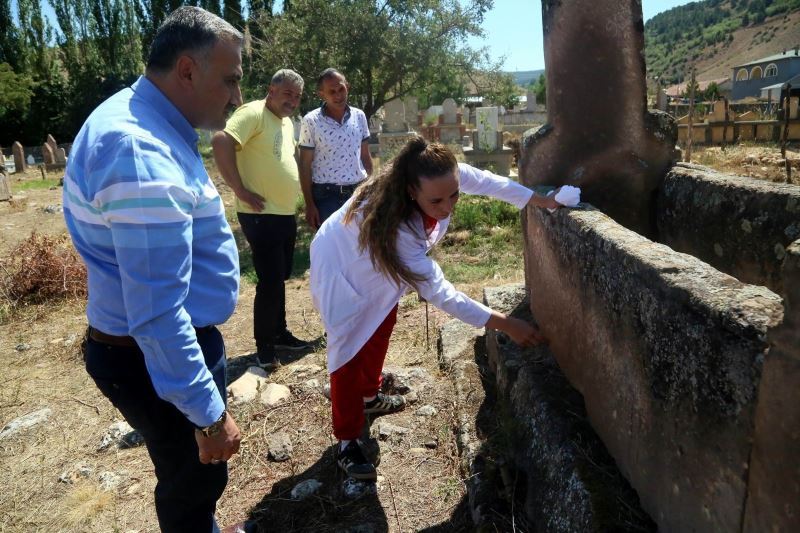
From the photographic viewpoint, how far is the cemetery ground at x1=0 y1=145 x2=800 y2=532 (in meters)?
2.63

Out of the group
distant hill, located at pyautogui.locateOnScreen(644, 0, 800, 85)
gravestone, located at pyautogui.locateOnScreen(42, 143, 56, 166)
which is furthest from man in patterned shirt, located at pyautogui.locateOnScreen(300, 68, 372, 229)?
distant hill, located at pyautogui.locateOnScreen(644, 0, 800, 85)

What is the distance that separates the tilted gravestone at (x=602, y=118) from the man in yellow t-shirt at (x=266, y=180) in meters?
1.62

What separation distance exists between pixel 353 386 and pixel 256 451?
2.77 ft

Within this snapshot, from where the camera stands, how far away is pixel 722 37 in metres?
93.4

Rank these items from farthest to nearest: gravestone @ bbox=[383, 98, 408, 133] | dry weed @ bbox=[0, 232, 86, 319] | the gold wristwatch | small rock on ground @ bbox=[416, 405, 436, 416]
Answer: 1. gravestone @ bbox=[383, 98, 408, 133]
2. dry weed @ bbox=[0, 232, 86, 319]
3. small rock on ground @ bbox=[416, 405, 436, 416]
4. the gold wristwatch

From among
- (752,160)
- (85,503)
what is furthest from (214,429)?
(752,160)

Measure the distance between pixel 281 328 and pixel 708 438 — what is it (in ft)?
11.0

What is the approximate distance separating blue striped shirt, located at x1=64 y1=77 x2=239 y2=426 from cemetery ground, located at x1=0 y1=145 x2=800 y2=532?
4.26 feet

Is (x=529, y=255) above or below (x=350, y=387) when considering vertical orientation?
above

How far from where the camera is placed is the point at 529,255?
3.19 meters

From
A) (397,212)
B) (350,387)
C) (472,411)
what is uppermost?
(397,212)

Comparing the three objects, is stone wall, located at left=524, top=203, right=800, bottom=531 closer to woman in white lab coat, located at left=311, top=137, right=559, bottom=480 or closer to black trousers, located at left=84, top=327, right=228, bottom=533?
woman in white lab coat, located at left=311, top=137, right=559, bottom=480

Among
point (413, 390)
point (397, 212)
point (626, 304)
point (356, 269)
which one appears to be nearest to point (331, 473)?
point (413, 390)

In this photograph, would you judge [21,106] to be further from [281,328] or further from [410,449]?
[410,449]
